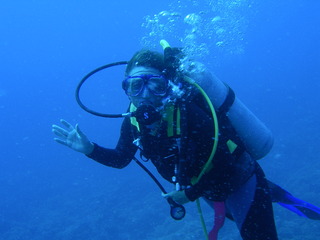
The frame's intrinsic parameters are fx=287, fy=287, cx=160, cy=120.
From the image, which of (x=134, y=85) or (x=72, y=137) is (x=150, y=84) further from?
(x=72, y=137)

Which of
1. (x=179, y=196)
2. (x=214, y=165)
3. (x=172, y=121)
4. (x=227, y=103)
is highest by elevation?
(x=172, y=121)

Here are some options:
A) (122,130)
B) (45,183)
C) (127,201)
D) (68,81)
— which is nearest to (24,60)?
(68,81)

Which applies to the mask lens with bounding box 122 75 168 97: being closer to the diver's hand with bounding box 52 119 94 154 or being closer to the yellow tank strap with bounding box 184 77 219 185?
Answer: the yellow tank strap with bounding box 184 77 219 185

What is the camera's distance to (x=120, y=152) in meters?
3.40

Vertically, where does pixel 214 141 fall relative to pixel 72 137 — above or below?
below

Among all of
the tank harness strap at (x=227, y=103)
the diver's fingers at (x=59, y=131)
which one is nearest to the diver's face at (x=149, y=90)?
the tank harness strap at (x=227, y=103)

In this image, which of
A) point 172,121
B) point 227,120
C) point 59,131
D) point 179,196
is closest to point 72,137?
point 59,131

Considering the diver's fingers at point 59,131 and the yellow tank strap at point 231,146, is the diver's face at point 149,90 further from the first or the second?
the diver's fingers at point 59,131

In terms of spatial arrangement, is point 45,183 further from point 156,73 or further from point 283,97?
point 156,73

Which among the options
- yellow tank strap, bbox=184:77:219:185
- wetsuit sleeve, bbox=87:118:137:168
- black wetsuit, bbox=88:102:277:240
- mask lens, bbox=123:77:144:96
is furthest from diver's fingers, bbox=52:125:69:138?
yellow tank strap, bbox=184:77:219:185

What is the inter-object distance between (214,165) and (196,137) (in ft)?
1.04

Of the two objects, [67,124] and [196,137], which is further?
[67,124]

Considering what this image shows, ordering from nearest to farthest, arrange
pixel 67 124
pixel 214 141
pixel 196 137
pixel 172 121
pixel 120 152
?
pixel 214 141
pixel 196 137
pixel 172 121
pixel 67 124
pixel 120 152

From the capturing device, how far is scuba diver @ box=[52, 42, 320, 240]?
2564 millimetres
